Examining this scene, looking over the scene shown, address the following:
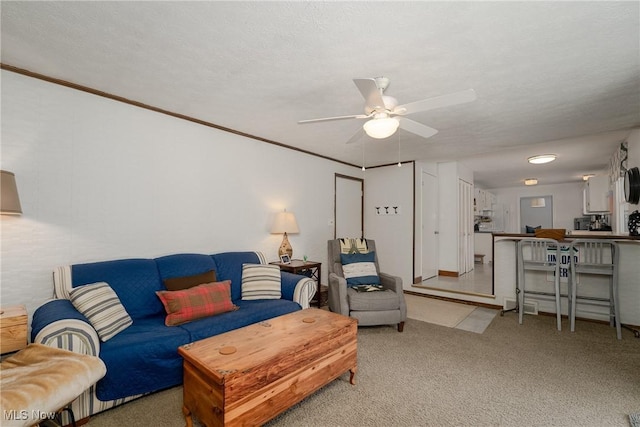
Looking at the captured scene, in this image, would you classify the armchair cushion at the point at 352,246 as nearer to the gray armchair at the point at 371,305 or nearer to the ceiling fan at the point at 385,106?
the gray armchair at the point at 371,305

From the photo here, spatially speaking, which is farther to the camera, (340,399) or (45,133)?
(45,133)

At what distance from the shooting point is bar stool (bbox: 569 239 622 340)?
3.16 metres

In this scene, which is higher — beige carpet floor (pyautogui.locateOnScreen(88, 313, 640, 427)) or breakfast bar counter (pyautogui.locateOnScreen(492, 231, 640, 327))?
breakfast bar counter (pyautogui.locateOnScreen(492, 231, 640, 327))

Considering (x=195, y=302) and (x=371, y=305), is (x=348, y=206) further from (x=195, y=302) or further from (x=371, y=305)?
(x=195, y=302)

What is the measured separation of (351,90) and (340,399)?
8.03ft

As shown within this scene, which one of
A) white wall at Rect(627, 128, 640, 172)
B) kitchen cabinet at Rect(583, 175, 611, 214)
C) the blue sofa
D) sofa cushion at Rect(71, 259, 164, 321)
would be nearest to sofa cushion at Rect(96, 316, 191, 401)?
the blue sofa

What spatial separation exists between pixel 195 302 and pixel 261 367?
1.13 metres

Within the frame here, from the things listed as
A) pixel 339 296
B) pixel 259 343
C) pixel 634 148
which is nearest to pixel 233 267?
pixel 339 296

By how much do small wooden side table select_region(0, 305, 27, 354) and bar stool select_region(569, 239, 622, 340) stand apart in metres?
4.94

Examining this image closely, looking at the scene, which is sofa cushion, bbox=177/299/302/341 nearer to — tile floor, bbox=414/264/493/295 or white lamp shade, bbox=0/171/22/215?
white lamp shade, bbox=0/171/22/215

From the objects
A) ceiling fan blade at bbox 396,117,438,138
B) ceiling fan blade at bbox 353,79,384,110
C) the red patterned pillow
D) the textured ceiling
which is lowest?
the red patterned pillow

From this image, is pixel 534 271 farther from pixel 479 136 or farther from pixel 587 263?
pixel 479 136

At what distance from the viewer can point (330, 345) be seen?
6.89 feet

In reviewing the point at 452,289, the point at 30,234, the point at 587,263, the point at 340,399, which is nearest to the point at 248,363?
the point at 340,399
